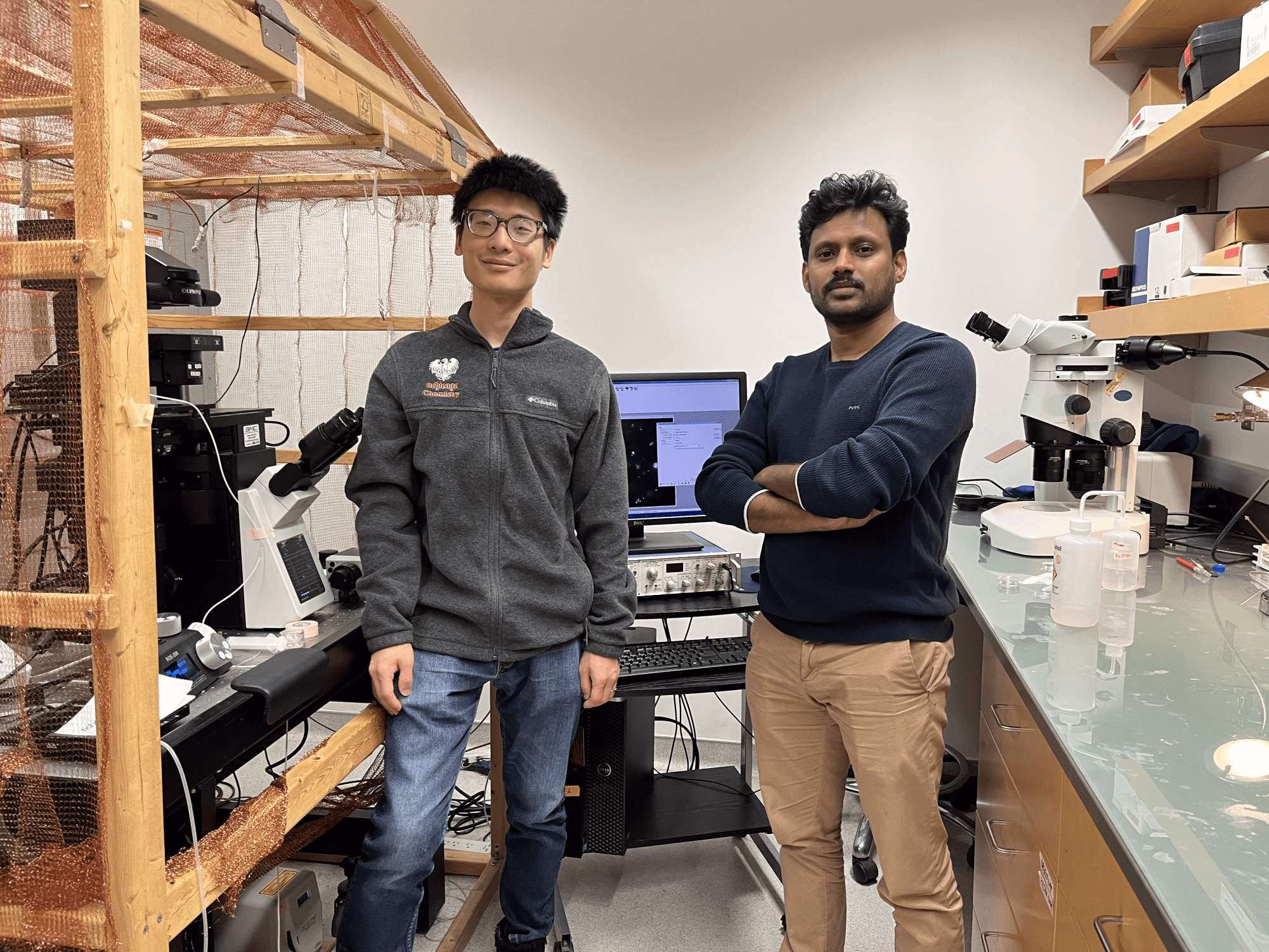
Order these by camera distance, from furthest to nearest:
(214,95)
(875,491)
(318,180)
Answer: (318,180), (875,491), (214,95)

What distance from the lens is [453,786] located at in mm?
1630

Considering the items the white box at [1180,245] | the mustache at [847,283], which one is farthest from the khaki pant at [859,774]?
the white box at [1180,245]

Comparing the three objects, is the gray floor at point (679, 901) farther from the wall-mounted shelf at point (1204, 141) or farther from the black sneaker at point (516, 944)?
the wall-mounted shelf at point (1204, 141)

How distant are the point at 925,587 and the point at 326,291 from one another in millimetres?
1705

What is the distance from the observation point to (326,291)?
240cm

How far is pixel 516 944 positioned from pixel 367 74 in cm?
171

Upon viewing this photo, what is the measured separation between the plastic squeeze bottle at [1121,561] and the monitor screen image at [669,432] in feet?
3.03

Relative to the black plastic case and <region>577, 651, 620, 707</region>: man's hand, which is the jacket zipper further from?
the black plastic case

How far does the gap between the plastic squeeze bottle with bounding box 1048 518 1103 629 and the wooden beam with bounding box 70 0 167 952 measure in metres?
1.41

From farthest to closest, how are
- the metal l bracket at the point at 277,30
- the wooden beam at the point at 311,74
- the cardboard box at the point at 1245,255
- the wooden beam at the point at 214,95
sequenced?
the cardboard box at the point at 1245,255, the wooden beam at the point at 214,95, the metal l bracket at the point at 277,30, the wooden beam at the point at 311,74

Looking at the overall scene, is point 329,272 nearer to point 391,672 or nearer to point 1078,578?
point 391,672

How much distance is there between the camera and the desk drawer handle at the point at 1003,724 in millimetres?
1547

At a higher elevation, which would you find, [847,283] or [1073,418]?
[847,283]

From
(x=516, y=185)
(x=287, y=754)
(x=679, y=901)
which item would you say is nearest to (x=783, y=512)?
(x=516, y=185)
